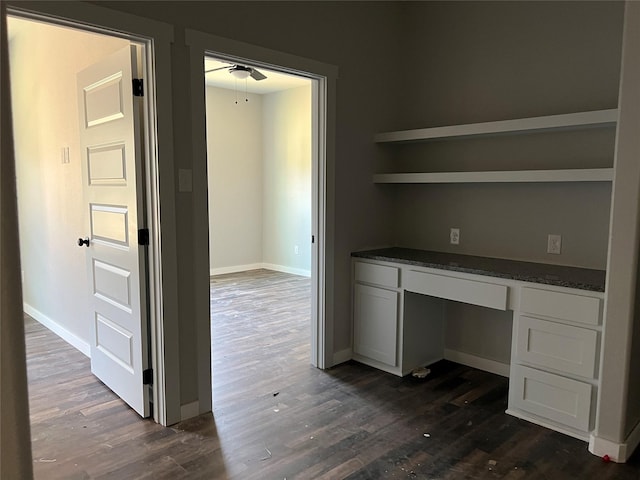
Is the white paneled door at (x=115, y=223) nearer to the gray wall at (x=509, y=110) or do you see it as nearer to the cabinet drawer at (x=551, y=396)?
the gray wall at (x=509, y=110)

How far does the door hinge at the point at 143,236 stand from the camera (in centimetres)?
255

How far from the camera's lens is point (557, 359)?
101 inches

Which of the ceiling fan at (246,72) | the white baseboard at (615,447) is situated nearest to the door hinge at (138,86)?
the ceiling fan at (246,72)

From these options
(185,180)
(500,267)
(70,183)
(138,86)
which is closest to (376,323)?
(500,267)

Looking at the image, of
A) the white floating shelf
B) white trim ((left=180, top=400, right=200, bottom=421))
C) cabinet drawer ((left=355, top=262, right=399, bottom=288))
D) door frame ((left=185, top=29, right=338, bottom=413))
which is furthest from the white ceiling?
white trim ((left=180, top=400, right=200, bottom=421))

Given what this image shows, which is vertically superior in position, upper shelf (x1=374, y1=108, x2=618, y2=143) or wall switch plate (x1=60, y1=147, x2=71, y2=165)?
upper shelf (x1=374, y1=108, x2=618, y2=143)

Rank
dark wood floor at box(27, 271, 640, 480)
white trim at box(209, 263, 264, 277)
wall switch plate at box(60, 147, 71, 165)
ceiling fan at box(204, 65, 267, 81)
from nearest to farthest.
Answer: dark wood floor at box(27, 271, 640, 480)
wall switch plate at box(60, 147, 71, 165)
ceiling fan at box(204, 65, 267, 81)
white trim at box(209, 263, 264, 277)

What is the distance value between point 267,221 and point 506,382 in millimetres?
5012

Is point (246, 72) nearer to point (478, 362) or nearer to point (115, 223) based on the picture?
point (115, 223)

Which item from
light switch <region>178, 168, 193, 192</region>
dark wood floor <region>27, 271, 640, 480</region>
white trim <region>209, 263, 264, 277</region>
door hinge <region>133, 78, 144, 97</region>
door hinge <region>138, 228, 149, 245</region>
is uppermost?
door hinge <region>133, 78, 144, 97</region>

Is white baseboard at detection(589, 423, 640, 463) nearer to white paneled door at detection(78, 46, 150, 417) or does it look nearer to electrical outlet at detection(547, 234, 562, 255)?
electrical outlet at detection(547, 234, 562, 255)

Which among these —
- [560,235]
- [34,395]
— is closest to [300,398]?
[34,395]

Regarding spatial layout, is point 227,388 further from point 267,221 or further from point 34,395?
point 267,221

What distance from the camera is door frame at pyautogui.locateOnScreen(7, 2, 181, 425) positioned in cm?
229
